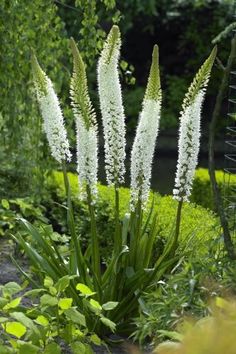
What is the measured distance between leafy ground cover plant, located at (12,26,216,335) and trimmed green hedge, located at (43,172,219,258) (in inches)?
24.6

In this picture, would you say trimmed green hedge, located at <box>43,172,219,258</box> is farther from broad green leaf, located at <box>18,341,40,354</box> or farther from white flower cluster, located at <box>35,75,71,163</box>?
broad green leaf, located at <box>18,341,40,354</box>

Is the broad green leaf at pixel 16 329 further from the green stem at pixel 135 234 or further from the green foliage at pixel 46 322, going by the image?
the green stem at pixel 135 234

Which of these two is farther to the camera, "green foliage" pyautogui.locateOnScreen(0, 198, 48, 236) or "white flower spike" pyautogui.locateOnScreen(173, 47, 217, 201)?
"green foliage" pyautogui.locateOnScreen(0, 198, 48, 236)

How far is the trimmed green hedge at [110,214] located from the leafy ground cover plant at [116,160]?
0.62 meters

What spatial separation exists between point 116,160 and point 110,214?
7.64 feet

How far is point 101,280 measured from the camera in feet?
15.8

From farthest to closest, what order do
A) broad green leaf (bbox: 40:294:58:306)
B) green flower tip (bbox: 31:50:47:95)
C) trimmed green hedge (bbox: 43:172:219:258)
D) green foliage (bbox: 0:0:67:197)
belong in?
green foliage (bbox: 0:0:67:197) → trimmed green hedge (bbox: 43:172:219:258) → green flower tip (bbox: 31:50:47:95) → broad green leaf (bbox: 40:294:58:306)

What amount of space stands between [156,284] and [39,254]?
684 mm

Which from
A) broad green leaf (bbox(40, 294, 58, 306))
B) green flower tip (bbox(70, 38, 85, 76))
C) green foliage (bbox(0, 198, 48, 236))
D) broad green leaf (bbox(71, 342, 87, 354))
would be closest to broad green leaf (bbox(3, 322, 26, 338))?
broad green leaf (bbox(40, 294, 58, 306))

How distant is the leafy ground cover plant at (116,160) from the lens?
4449mm

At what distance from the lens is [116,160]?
4.56 meters

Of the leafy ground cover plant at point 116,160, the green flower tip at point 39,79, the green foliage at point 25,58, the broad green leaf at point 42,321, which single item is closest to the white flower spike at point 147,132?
the leafy ground cover plant at point 116,160

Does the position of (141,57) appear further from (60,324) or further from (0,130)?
(60,324)

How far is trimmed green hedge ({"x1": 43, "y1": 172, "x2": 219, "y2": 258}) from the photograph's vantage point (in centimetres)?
591
